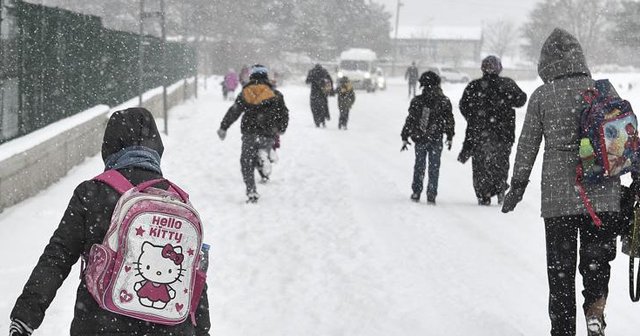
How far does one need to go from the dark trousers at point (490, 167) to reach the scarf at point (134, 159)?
7471 mm

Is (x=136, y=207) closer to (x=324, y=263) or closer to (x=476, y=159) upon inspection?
(x=324, y=263)

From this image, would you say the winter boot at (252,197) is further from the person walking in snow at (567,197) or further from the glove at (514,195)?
the person walking in snow at (567,197)

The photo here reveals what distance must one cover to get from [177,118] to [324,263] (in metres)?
17.5

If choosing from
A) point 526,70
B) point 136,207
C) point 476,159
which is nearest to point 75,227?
point 136,207

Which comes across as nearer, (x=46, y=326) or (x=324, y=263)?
(x=46, y=326)

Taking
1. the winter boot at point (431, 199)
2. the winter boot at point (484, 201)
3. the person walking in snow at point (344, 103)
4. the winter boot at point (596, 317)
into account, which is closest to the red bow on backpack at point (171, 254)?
the winter boot at point (596, 317)

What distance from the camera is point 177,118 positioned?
79.9ft

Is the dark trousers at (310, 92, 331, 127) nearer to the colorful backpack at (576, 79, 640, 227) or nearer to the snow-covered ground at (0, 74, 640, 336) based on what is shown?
the snow-covered ground at (0, 74, 640, 336)

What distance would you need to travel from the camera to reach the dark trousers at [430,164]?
34.4ft

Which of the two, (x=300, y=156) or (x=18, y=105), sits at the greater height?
(x=18, y=105)

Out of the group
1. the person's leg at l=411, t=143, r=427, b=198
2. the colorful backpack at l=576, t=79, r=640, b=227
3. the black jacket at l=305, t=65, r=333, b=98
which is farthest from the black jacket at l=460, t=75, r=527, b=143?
the black jacket at l=305, t=65, r=333, b=98

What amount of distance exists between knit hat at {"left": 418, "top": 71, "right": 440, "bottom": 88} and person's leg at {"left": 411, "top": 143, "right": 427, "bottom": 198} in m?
0.76

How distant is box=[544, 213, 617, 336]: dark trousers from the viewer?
15.5ft

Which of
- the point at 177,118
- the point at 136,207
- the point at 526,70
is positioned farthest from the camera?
the point at 526,70
